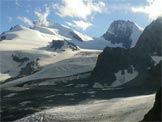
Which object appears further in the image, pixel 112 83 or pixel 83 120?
pixel 112 83

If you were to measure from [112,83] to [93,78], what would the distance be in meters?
16.4

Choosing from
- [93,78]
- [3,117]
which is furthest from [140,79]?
[3,117]

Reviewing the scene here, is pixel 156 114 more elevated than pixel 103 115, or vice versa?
pixel 156 114

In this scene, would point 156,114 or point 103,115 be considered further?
point 103,115

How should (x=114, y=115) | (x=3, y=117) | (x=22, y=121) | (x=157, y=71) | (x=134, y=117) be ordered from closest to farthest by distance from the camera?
(x=134, y=117)
(x=114, y=115)
(x=22, y=121)
(x=3, y=117)
(x=157, y=71)

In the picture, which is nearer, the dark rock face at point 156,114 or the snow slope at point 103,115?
the dark rock face at point 156,114

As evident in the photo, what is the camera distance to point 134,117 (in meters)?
57.8

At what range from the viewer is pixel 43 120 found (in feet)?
216

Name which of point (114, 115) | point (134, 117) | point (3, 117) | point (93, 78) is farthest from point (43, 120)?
point (93, 78)

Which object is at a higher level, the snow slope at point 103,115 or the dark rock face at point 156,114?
the dark rock face at point 156,114

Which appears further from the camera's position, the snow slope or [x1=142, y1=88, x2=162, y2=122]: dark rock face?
the snow slope

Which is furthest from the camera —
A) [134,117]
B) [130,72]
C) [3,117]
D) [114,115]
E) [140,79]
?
[130,72]

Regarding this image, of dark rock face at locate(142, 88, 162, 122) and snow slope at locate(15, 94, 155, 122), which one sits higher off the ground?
dark rock face at locate(142, 88, 162, 122)

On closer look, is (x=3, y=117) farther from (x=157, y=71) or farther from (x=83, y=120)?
(x=157, y=71)
